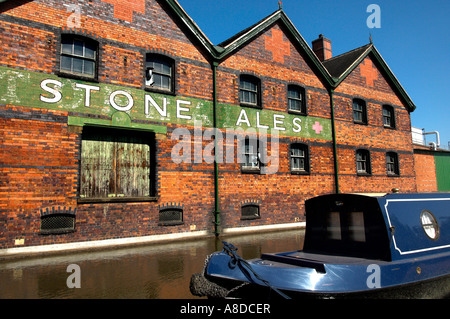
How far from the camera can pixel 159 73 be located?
470 inches

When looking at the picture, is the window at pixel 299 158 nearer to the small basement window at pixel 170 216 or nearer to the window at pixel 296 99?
the window at pixel 296 99

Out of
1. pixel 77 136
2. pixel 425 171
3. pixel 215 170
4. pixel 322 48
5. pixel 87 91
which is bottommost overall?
pixel 215 170

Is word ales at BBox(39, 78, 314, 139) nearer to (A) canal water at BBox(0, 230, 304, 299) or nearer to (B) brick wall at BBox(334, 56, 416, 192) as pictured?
(B) brick wall at BBox(334, 56, 416, 192)

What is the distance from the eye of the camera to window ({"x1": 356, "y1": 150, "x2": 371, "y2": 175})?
17094 millimetres

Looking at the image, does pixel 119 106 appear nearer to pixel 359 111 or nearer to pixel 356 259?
pixel 356 259

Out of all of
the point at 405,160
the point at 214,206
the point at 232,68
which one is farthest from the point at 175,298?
the point at 405,160

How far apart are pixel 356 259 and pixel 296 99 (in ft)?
37.0

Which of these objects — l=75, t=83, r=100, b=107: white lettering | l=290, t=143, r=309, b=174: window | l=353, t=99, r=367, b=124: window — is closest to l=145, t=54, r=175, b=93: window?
l=75, t=83, r=100, b=107: white lettering

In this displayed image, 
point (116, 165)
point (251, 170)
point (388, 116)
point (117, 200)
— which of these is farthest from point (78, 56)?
point (388, 116)

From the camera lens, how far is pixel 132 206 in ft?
34.9

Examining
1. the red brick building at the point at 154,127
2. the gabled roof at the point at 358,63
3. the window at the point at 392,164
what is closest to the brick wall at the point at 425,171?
the window at the point at 392,164

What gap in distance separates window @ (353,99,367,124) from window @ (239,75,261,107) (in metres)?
6.33

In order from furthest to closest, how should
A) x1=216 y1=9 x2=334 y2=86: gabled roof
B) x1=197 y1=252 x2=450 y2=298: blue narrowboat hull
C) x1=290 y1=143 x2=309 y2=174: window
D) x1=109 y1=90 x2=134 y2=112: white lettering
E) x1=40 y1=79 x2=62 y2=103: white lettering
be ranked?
1. x1=290 y1=143 x2=309 y2=174: window
2. x1=216 y1=9 x2=334 y2=86: gabled roof
3. x1=109 y1=90 x2=134 y2=112: white lettering
4. x1=40 y1=79 x2=62 y2=103: white lettering
5. x1=197 y1=252 x2=450 y2=298: blue narrowboat hull

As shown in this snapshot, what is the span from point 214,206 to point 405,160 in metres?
13.0
